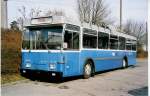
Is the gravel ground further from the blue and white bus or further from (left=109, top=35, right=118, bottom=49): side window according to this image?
(left=109, top=35, right=118, bottom=49): side window

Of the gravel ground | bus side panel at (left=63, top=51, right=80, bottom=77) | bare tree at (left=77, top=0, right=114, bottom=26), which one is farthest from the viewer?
bare tree at (left=77, top=0, right=114, bottom=26)

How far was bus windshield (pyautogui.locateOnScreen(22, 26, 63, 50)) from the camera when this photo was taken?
14.1 meters

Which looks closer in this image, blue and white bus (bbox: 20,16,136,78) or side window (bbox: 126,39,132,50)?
blue and white bus (bbox: 20,16,136,78)

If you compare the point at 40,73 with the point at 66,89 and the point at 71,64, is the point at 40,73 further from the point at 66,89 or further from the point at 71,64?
the point at 66,89

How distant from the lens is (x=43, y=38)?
14602mm

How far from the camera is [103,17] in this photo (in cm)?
3778

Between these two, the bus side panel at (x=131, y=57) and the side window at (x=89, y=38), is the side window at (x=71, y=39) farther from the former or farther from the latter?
the bus side panel at (x=131, y=57)

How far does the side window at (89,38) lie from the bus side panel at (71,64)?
1221 mm

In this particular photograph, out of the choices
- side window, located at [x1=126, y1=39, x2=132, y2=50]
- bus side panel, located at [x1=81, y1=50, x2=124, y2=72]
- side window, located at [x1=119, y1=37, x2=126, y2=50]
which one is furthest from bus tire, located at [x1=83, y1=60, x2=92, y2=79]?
side window, located at [x1=126, y1=39, x2=132, y2=50]

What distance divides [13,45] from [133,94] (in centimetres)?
643

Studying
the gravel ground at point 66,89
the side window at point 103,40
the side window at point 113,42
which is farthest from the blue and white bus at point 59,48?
the side window at point 113,42

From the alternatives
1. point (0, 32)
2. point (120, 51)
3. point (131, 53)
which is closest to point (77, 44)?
point (0, 32)

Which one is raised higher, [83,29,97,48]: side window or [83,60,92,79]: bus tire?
[83,29,97,48]: side window

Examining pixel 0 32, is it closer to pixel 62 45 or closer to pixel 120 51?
pixel 62 45
